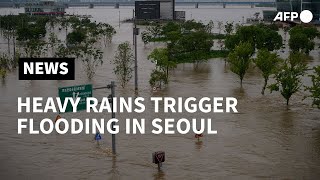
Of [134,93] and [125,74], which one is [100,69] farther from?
[134,93]

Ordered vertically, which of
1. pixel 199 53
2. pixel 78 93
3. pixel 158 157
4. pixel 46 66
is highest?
pixel 199 53

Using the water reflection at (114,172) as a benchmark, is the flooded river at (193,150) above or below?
above

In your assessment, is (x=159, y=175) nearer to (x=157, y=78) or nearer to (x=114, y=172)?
(x=114, y=172)

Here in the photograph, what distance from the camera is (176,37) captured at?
49250mm

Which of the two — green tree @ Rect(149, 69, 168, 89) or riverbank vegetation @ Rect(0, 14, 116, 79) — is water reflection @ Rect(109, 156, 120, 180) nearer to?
green tree @ Rect(149, 69, 168, 89)

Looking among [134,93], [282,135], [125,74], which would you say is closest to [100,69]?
[125,74]

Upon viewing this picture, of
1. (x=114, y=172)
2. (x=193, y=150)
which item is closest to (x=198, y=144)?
(x=193, y=150)

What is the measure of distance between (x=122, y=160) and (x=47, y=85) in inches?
567

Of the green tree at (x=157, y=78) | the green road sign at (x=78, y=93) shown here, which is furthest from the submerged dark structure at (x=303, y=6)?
the green road sign at (x=78, y=93)

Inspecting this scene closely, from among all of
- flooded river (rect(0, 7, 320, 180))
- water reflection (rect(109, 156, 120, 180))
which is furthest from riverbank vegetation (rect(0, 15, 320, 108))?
water reflection (rect(109, 156, 120, 180))

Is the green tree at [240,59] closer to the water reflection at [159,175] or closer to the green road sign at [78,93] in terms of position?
the water reflection at [159,175]

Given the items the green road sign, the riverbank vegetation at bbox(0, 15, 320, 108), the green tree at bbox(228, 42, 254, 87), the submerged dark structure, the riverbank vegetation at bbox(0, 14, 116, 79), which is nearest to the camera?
the green road sign

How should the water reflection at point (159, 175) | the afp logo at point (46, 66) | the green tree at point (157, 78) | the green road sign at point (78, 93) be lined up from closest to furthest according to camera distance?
the water reflection at point (159, 175)
the green road sign at point (78, 93)
the afp logo at point (46, 66)
the green tree at point (157, 78)

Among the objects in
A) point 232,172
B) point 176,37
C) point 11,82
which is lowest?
point 232,172
